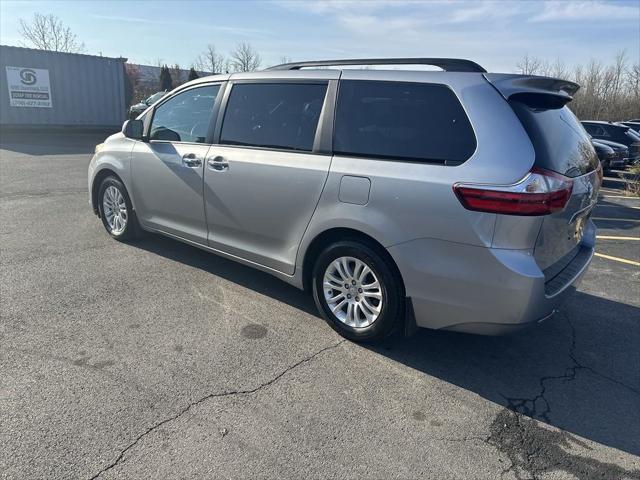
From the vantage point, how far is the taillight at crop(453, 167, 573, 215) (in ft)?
9.45

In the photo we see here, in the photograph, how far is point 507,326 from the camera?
10.2 feet

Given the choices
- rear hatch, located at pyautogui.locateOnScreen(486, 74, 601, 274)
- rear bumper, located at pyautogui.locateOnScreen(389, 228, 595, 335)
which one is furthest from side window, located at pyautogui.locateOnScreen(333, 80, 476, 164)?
rear bumper, located at pyautogui.locateOnScreen(389, 228, 595, 335)

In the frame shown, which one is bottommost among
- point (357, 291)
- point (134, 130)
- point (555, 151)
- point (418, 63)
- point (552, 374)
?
point (552, 374)

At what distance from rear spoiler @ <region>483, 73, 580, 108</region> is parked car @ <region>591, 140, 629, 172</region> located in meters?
13.7

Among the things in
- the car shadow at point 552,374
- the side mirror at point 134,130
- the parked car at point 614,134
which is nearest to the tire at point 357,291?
the car shadow at point 552,374

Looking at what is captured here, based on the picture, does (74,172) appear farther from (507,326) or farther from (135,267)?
(507,326)

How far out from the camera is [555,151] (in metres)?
3.13

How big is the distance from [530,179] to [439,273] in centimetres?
79

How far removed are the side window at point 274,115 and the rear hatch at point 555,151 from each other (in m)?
1.38

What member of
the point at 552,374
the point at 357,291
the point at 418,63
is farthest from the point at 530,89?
the point at 552,374

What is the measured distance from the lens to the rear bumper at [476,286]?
2.96 m

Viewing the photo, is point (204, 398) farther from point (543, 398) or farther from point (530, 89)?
point (530, 89)

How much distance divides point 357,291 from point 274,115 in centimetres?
164

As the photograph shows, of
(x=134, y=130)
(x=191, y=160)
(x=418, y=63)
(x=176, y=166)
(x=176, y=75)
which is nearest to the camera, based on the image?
(x=418, y=63)
